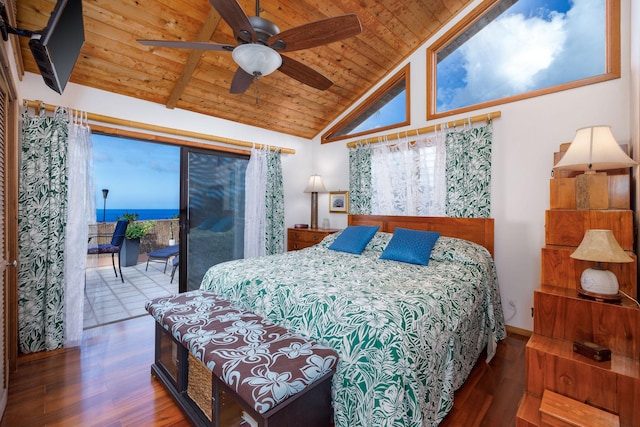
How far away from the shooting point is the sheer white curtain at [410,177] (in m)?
3.14

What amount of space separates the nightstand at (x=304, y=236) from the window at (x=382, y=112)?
57.6 inches

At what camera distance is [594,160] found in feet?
5.29

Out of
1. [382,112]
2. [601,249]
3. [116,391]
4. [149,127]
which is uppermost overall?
[382,112]

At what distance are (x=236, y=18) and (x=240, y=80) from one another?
2.33 ft

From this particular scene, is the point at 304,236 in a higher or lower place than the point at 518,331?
higher

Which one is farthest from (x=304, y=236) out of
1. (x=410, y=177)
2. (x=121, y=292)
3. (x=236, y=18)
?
(x=236, y=18)

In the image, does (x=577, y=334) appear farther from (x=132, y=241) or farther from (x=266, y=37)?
(x=132, y=241)

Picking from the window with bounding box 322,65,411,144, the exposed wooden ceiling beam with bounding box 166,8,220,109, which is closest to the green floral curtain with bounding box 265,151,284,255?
the window with bounding box 322,65,411,144

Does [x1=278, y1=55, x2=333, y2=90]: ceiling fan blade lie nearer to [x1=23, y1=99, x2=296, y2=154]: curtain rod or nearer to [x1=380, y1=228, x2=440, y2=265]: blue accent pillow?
[x1=380, y1=228, x2=440, y2=265]: blue accent pillow

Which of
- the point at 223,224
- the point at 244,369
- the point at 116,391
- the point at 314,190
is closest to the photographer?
the point at 244,369

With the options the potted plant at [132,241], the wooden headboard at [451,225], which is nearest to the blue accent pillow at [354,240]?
the wooden headboard at [451,225]

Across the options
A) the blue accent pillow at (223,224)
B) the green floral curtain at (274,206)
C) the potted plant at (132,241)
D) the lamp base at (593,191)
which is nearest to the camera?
the lamp base at (593,191)

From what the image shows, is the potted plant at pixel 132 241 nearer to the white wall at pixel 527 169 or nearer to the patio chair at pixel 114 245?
the patio chair at pixel 114 245

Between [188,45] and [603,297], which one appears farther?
[188,45]
